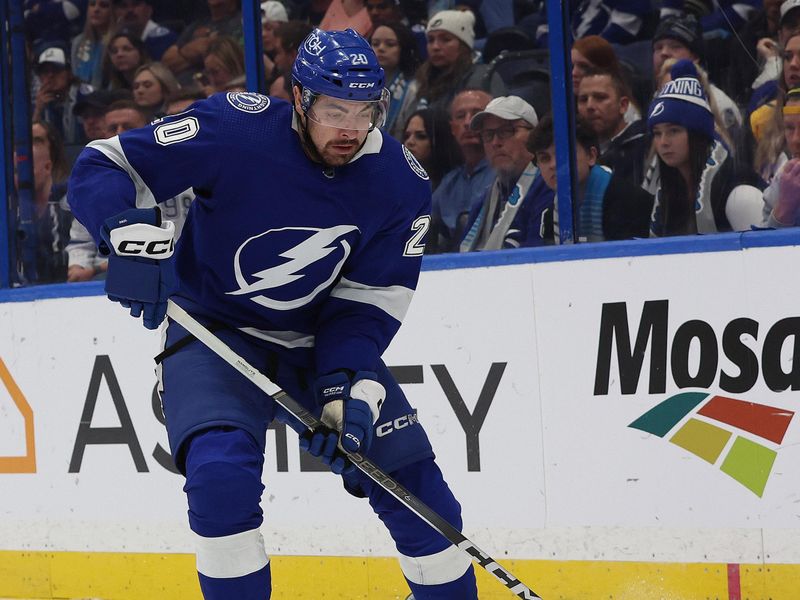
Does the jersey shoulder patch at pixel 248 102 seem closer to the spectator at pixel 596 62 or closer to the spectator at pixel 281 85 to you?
the spectator at pixel 596 62

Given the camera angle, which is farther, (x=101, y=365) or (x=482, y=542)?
(x=101, y=365)

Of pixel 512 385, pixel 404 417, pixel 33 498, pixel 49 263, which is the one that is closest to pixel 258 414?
pixel 404 417

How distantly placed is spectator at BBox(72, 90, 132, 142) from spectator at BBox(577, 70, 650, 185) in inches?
62.0

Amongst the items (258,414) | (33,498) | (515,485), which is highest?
(258,414)

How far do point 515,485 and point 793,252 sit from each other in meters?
0.92

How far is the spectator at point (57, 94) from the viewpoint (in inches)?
159

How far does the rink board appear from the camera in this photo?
288cm

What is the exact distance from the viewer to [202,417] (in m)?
2.17

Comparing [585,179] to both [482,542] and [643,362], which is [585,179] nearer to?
[643,362]

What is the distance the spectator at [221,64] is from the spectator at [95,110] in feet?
1.04

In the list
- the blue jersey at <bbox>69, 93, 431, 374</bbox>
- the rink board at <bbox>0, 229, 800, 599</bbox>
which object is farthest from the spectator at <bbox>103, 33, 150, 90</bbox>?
the blue jersey at <bbox>69, 93, 431, 374</bbox>

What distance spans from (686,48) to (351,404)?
1.54m

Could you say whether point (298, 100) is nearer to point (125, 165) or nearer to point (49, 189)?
point (125, 165)

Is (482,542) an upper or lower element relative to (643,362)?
lower
